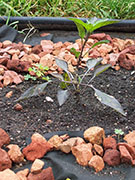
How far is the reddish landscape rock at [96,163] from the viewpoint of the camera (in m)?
1.35

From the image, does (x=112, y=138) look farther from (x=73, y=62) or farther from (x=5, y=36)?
(x=5, y=36)

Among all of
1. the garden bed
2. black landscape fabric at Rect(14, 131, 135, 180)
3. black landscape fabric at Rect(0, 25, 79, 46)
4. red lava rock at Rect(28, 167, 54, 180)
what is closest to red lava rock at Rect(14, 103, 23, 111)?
the garden bed

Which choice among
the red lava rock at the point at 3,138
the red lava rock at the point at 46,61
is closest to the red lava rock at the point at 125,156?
the red lava rock at the point at 3,138

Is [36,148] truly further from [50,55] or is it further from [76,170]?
[50,55]

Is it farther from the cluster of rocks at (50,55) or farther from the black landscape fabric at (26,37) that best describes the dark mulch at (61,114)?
the black landscape fabric at (26,37)

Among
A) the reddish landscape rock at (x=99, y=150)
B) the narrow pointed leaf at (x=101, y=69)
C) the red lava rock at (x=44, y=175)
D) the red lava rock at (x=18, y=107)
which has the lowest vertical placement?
the reddish landscape rock at (x=99, y=150)

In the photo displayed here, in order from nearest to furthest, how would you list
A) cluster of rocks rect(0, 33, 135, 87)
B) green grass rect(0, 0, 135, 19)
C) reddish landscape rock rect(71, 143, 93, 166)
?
1. reddish landscape rock rect(71, 143, 93, 166)
2. cluster of rocks rect(0, 33, 135, 87)
3. green grass rect(0, 0, 135, 19)

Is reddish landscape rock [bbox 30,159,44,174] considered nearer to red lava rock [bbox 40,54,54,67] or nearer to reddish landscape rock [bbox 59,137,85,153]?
reddish landscape rock [bbox 59,137,85,153]

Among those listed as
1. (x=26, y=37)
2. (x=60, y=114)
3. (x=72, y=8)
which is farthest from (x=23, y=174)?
(x=72, y=8)

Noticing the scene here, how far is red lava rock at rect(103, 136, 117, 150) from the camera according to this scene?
1.42m

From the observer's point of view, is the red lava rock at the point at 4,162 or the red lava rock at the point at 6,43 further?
the red lava rock at the point at 6,43

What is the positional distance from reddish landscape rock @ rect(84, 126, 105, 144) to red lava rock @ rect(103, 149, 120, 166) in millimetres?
92

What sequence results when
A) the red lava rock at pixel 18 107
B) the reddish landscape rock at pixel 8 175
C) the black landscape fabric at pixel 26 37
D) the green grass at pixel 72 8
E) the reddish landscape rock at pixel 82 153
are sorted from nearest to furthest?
the reddish landscape rock at pixel 8 175 < the reddish landscape rock at pixel 82 153 < the red lava rock at pixel 18 107 < the black landscape fabric at pixel 26 37 < the green grass at pixel 72 8

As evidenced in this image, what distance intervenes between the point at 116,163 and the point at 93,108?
1.37 ft
